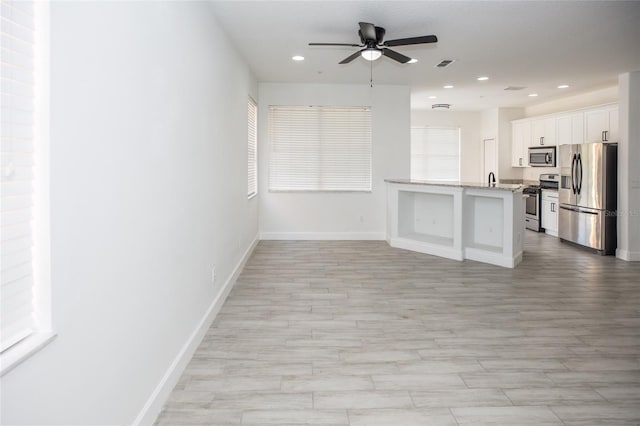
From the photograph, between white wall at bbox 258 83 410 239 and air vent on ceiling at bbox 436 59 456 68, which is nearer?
air vent on ceiling at bbox 436 59 456 68

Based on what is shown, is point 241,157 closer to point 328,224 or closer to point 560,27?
point 328,224

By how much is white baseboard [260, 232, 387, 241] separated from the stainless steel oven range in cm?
322

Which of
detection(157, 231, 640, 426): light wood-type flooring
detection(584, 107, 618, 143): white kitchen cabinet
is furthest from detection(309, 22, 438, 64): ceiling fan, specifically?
detection(584, 107, 618, 143): white kitchen cabinet

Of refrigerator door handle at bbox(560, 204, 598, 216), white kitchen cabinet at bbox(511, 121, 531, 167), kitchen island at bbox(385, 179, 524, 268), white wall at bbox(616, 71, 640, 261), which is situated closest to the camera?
kitchen island at bbox(385, 179, 524, 268)

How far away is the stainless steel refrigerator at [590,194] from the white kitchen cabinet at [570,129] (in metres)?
0.73

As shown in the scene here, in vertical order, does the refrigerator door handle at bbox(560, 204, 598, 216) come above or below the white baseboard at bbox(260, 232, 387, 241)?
above

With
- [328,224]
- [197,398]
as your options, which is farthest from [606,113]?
[197,398]

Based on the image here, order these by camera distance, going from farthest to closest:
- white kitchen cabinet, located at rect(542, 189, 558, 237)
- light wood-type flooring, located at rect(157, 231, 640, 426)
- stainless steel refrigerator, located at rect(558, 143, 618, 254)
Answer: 1. white kitchen cabinet, located at rect(542, 189, 558, 237)
2. stainless steel refrigerator, located at rect(558, 143, 618, 254)
3. light wood-type flooring, located at rect(157, 231, 640, 426)

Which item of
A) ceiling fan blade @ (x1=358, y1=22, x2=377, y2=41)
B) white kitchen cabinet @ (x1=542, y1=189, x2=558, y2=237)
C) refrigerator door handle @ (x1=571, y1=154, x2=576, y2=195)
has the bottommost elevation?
white kitchen cabinet @ (x1=542, y1=189, x2=558, y2=237)

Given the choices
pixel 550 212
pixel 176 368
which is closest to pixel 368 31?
pixel 176 368

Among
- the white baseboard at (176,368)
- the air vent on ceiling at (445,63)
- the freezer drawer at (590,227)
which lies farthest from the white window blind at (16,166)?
the freezer drawer at (590,227)

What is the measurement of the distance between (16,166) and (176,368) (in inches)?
72.7

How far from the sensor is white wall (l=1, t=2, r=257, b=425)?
4.87 feet

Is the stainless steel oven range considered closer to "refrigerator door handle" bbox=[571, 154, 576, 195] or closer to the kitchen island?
"refrigerator door handle" bbox=[571, 154, 576, 195]
